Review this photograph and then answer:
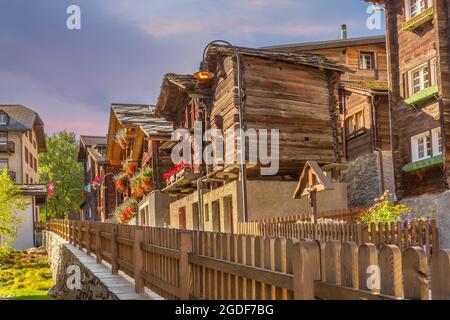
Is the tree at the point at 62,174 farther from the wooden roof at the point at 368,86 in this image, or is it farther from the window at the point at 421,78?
the window at the point at 421,78

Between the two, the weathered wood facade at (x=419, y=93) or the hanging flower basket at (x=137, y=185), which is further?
the hanging flower basket at (x=137, y=185)

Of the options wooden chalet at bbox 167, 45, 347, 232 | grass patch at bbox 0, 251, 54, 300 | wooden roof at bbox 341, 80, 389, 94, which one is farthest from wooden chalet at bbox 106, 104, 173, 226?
wooden roof at bbox 341, 80, 389, 94

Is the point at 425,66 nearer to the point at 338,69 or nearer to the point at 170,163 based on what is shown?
the point at 338,69

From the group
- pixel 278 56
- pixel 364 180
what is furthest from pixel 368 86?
pixel 278 56

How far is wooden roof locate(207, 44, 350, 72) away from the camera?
21828 mm

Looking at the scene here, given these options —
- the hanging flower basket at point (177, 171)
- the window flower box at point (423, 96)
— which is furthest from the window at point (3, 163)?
the window flower box at point (423, 96)

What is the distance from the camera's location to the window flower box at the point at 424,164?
20516 mm

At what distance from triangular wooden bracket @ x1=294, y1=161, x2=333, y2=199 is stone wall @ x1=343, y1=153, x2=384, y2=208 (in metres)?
9.87

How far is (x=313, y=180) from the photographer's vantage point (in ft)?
55.1

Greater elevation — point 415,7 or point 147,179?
point 415,7

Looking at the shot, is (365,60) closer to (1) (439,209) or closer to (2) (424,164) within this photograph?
(2) (424,164)

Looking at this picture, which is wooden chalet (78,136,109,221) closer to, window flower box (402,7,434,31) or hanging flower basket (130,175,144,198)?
hanging flower basket (130,175,144,198)

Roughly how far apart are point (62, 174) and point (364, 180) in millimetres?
49950

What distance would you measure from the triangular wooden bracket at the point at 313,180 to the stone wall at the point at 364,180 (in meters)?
9.87
